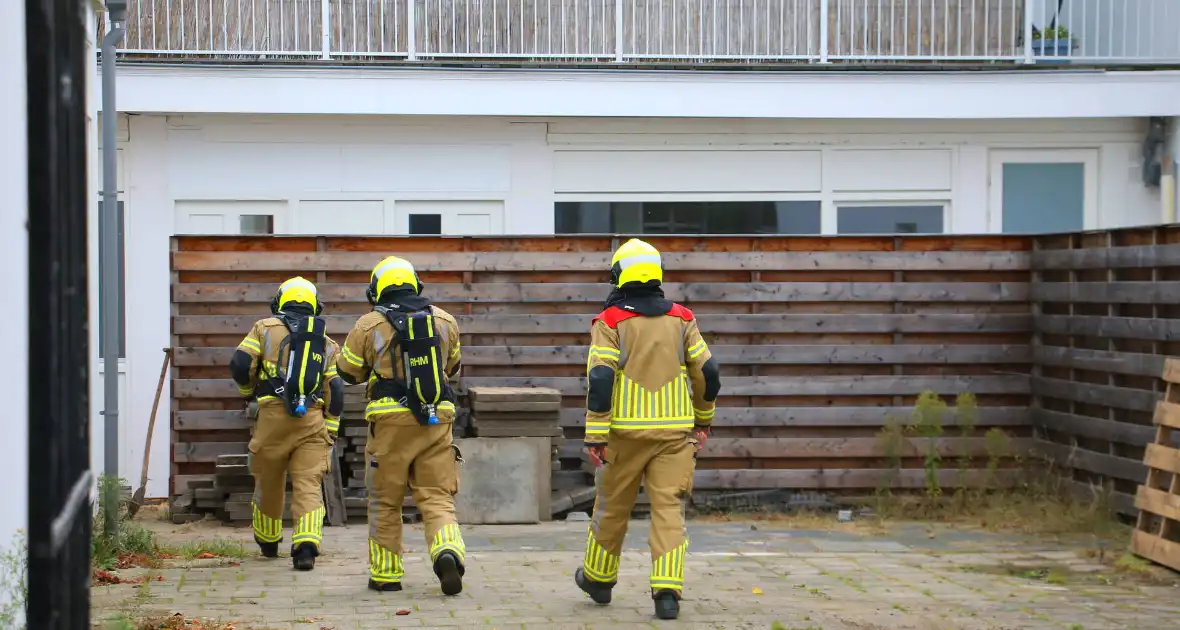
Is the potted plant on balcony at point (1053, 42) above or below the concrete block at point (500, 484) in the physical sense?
above

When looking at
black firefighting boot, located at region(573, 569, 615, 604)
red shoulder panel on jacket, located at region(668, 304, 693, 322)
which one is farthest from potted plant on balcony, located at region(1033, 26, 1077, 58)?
black firefighting boot, located at region(573, 569, 615, 604)

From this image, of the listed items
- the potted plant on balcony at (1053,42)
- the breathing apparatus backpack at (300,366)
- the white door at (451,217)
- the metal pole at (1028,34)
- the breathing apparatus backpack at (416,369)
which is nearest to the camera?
the breathing apparatus backpack at (416,369)

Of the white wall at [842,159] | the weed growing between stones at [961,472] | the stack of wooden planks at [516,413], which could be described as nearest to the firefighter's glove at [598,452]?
the stack of wooden planks at [516,413]

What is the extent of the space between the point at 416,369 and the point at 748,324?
14.8ft

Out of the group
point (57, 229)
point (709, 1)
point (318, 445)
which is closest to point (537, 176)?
point (709, 1)

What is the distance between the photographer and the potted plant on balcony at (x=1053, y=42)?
15.4 m

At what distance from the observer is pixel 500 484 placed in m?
11.9

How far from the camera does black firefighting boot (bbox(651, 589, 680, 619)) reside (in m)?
7.76

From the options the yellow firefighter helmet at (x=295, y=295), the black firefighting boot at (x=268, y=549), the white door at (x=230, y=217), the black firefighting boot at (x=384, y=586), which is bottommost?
the black firefighting boot at (x=268, y=549)

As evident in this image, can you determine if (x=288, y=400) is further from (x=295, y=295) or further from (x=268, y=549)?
(x=268, y=549)

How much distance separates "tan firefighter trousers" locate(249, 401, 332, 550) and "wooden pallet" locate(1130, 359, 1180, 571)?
5542 mm

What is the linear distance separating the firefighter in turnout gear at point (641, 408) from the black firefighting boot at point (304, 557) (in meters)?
2.24

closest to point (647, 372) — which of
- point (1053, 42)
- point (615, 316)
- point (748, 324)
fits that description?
point (615, 316)

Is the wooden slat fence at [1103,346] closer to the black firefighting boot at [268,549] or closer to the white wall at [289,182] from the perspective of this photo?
the white wall at [289,182]
